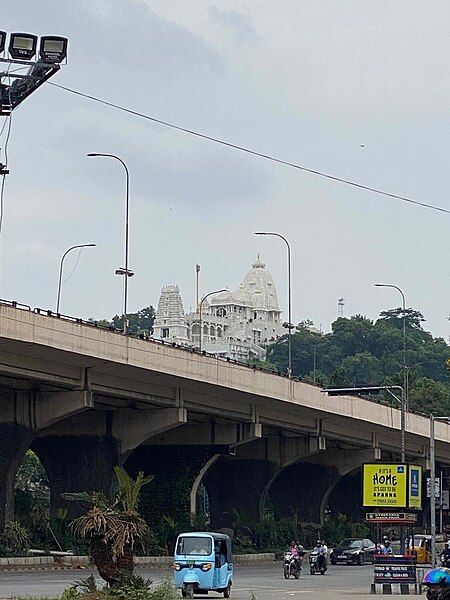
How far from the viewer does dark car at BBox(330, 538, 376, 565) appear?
229ft

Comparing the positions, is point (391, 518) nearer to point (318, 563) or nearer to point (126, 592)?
point (318, 563)

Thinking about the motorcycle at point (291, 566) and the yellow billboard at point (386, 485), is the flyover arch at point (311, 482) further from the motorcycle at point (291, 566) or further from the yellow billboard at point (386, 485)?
the yellow billboard at point (386, 485)

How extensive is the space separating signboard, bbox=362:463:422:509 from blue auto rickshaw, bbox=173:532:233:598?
13.0 metres

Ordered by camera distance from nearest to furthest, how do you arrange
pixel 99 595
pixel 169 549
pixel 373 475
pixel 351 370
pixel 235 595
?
pixel 99 595 < pixel 235 595 < pixel 373 475 < pixel 169 549 < pixel 351 370

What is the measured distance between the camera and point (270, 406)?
71938 millimetres

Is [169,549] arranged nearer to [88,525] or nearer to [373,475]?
[373,475]

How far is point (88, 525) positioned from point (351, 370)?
16406 centimetres

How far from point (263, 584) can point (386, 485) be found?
6.59 metres

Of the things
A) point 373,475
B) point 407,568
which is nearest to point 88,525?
point 407,568

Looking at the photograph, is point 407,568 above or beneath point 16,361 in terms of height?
beneath

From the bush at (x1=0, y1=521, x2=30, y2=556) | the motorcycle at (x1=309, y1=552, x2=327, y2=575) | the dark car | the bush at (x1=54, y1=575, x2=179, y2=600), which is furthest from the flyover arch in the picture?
the bush at (x1=54, y1=575, x2=179, y2=600)

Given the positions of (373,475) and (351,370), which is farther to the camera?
(351,370)

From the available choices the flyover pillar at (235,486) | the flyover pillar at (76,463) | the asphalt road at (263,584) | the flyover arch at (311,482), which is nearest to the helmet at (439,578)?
the asphalt road at (263,584)

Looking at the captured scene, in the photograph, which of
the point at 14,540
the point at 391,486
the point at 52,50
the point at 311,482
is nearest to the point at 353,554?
the point at 14,540
